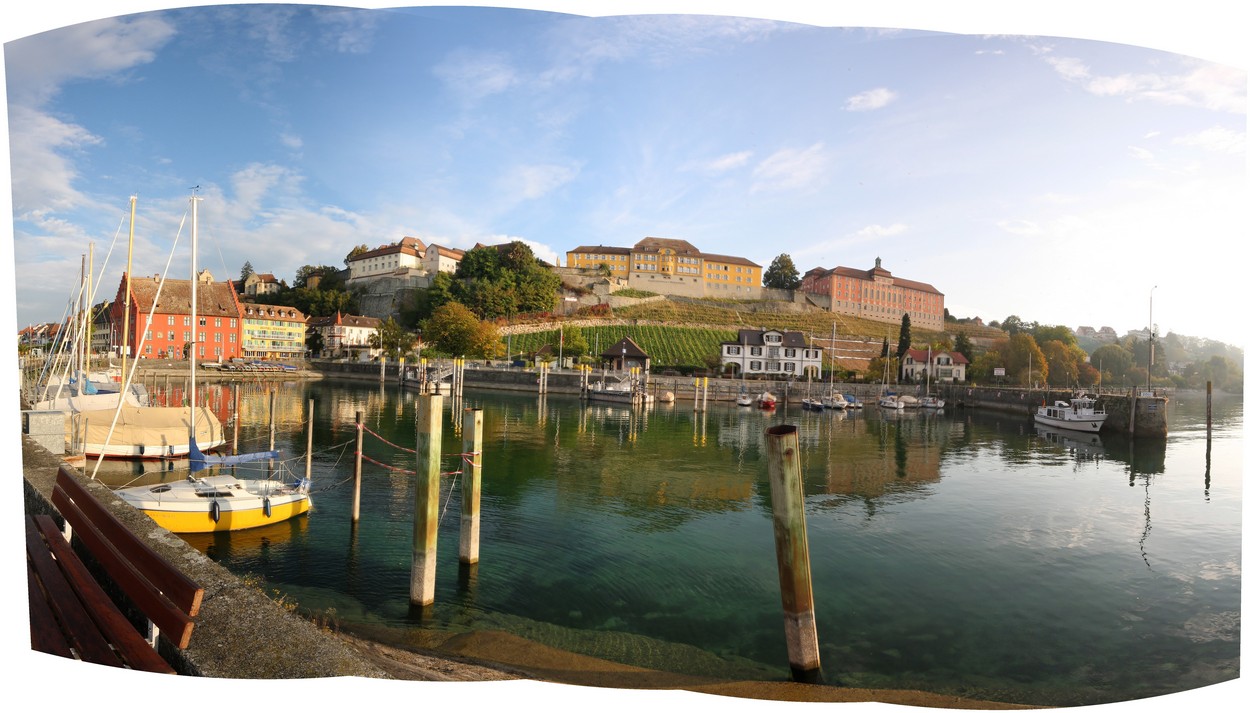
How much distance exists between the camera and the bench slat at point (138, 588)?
12.9 feet

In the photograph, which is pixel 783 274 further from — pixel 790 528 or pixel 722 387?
pixel 790 528

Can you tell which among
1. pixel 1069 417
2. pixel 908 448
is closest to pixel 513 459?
pixel 908 448

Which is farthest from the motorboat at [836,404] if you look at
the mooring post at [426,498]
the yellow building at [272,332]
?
the yellow building at [272,332]

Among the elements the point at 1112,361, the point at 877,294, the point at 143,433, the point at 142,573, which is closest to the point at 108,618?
the point at 142,573

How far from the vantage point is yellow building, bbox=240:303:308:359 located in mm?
71631

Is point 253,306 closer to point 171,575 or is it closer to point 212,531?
point 212,531

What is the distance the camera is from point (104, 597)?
15.2 ft

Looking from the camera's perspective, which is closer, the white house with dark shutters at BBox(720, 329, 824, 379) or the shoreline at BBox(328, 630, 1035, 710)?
the shoreline at BBox(328, 630, 1035, 710)

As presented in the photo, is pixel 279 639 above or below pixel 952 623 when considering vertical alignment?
above

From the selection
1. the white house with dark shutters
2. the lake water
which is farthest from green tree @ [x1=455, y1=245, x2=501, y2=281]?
the lake water

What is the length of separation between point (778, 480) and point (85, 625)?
17.4 feet

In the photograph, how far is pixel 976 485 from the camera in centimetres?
1936

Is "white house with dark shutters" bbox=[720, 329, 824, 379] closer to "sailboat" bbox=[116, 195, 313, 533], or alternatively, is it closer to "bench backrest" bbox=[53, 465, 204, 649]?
"sailboat" bbox=[116, 195, 313, 533]

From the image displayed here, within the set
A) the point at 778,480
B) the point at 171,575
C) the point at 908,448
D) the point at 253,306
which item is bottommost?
the point at 908,448
